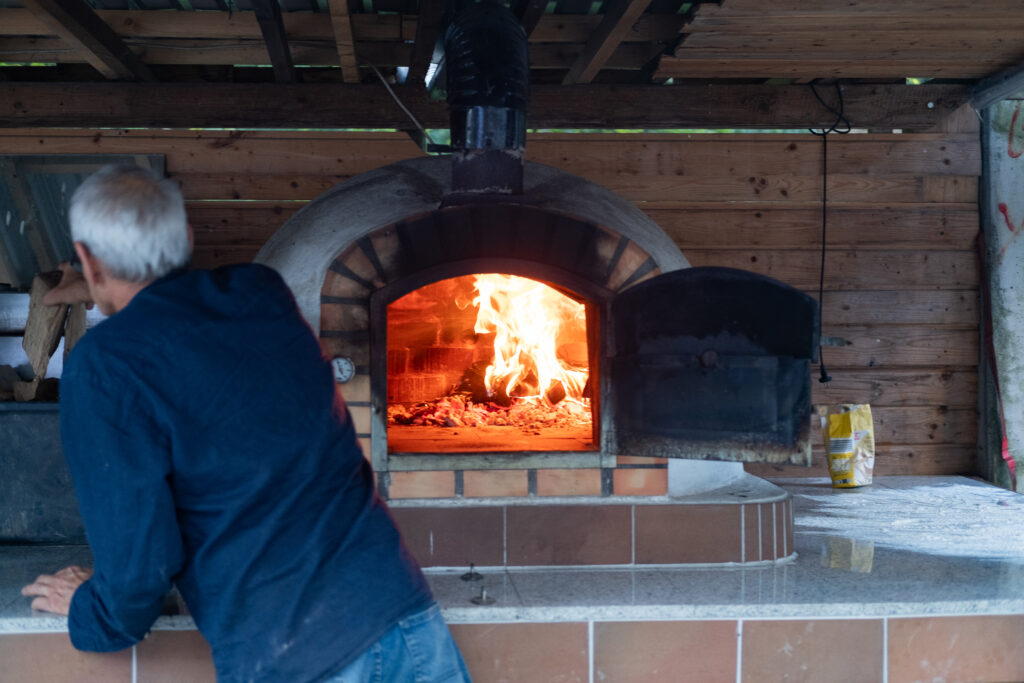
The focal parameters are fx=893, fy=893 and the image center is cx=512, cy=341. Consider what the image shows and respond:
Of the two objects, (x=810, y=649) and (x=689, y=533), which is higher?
(x=689, y=533)

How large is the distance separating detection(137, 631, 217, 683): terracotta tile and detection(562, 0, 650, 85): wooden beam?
177 centimetres

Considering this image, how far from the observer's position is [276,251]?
2340 mm

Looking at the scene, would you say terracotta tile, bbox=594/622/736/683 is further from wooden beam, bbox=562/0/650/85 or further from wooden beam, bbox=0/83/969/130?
wooden beam, bbox=0/83/969/130

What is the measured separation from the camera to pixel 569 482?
7.59ft

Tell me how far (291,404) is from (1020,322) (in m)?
3.15

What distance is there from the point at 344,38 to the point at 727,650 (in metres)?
1.81

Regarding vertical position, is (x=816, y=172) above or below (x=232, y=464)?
above

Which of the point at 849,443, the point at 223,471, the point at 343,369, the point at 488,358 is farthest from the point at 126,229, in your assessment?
the point at 849,443

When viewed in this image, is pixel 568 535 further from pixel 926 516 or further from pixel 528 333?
pixel 926 516

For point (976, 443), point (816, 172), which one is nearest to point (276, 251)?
point (816, 172)

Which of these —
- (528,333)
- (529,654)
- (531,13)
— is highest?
(531,13)

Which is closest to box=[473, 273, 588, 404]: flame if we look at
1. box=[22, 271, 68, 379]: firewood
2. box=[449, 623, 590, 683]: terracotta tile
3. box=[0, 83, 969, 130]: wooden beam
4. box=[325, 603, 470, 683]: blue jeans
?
box=[0, 83, 969, 130]: wooden beam

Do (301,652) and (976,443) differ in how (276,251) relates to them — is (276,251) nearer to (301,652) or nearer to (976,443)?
(301,652)

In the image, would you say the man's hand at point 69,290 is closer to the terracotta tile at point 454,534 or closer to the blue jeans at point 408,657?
the terracotta tile at point 454,534
